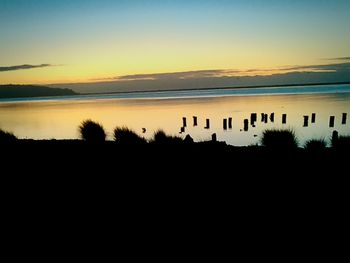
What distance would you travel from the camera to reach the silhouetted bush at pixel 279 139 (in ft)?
41.6

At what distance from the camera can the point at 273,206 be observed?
19.6ft

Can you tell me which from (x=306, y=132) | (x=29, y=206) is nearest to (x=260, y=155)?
(x=29, y=206)

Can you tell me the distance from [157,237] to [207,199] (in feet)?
5.43

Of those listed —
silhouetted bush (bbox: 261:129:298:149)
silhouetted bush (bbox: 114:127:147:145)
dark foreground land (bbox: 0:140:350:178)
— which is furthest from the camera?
silhouetted bush (bbox: 114:127:147:145)

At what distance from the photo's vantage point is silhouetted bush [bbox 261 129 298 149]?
1269cm

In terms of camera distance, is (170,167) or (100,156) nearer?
(170,167)

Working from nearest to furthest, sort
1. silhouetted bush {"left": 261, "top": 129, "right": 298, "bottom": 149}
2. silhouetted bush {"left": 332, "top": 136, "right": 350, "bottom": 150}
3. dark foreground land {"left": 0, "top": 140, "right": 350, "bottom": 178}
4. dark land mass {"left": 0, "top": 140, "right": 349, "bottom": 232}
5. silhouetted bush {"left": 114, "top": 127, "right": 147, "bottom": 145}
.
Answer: dark land mass {"left": 0, "top": 140, "right": 349, "bottom": 232} → dark foreground land {"left": 0, "top": 140, "right": 350, "bottom": 178} → silhouetted bush {"left": 332, "top": 136, "right": 350, "bottom": 150} → silhouetted bush {"left": 261, "top": 129, "right": 298, "bottom": 149} → silhouetted bush {"left": 114, "top": 127, "right": 147, "bottom": 145}

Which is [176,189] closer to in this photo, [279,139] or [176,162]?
[176,162]

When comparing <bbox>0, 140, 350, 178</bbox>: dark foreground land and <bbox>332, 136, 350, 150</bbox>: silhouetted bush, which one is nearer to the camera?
<bbox>0, 140, 350, 178</bbox>: dark foreground land

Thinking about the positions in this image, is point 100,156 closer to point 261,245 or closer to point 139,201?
point 139,201

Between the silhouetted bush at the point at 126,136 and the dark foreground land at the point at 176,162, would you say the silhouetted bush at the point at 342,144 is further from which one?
the silhouetted bush at the point at 126,136

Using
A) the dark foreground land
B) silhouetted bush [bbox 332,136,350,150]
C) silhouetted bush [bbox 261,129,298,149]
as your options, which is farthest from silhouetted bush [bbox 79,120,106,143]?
Result: silhouetted bush [bbox 332,136,350,150]

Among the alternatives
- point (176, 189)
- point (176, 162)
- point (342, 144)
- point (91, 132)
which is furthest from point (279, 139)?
point (91, 132)

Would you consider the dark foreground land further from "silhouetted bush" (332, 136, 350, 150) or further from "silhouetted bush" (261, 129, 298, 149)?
"silhouetted bush" (261, 129, 298, 149)
